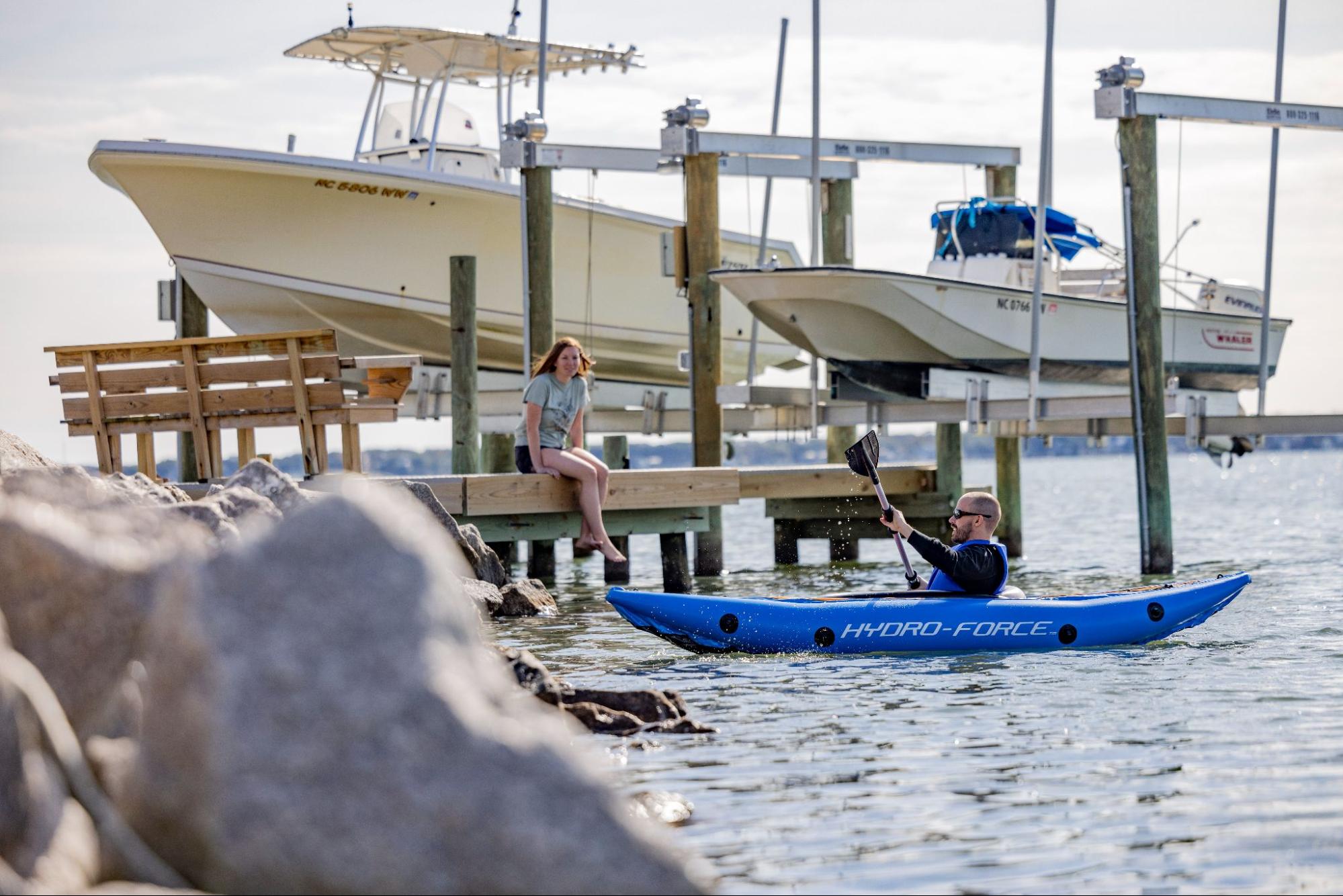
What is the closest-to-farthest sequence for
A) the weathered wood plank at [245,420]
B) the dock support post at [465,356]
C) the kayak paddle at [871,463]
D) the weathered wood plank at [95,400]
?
the kayak paddle at [871,463], the weathered wood plank at [245,420], the weathered wood plank at [95,400], the dock support post at [465,356]

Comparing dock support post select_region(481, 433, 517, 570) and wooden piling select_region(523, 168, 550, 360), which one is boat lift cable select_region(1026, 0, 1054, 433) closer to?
wooden piling select_region(523, 168, 550, 360)

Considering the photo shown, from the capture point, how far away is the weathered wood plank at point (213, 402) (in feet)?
39.7

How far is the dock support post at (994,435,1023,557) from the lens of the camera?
1844cm

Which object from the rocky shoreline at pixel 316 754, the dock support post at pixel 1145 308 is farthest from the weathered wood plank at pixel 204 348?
the rocky shoreline at pixel 316 754

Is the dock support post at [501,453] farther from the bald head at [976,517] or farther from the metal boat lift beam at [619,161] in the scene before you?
the bald head at [976,517]

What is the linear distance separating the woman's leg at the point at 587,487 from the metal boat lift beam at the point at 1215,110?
5.46m

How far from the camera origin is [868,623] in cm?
929

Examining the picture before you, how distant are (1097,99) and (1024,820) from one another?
33.2ft

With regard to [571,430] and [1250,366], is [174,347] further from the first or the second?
[1250,366]

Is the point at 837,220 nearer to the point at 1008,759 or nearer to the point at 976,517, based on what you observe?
the point at 976,517

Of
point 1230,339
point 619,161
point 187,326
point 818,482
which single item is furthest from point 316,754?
point 1230,339

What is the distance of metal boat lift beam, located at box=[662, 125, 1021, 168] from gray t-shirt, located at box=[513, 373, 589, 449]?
4.33 m

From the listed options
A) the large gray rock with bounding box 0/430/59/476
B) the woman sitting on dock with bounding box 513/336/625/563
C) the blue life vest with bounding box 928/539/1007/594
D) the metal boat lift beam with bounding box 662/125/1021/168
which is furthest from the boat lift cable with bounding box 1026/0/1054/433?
the large gray rock with bounding box 0/430/59/476

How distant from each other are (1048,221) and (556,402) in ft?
25.7
